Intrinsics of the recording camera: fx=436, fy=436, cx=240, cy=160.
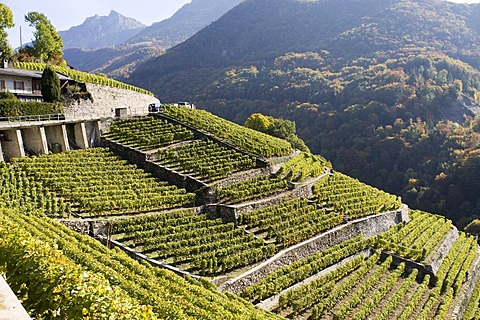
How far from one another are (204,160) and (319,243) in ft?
29.4

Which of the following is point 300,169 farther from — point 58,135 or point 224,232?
point 58,135

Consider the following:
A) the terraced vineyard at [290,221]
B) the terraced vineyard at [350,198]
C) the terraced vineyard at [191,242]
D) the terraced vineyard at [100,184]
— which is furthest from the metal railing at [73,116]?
the terraced vineyard at [350,198]

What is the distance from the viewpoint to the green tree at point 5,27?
34.5 meters

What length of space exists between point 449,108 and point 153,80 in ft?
307

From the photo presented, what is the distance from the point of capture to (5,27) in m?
36.9

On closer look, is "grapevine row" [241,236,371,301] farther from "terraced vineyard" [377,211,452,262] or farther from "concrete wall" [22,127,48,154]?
"concrete wall" [22,127,48,154]

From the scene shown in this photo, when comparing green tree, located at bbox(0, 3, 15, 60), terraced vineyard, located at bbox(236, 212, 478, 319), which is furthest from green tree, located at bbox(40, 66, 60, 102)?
terraced vineyard, located at bbox(236, 212, 478, 319)

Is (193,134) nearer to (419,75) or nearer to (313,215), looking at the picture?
(313,215)

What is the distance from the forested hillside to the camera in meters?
76.4

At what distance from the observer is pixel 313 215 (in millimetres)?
25609

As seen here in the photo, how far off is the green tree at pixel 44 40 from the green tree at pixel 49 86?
12444 millimetres

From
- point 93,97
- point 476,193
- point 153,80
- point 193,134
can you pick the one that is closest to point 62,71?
point 93,97

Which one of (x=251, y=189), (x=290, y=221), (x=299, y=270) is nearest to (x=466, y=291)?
(x=290, y=221)

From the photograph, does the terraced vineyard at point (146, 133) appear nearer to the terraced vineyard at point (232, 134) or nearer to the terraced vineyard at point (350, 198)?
the terraced vineyard at point (232, 134)
